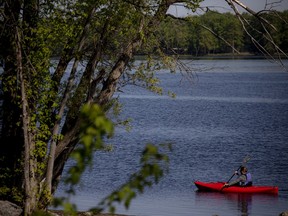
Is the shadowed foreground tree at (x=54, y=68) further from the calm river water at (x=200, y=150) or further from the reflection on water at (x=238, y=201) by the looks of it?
the reflection on water at (x=238, y=201)

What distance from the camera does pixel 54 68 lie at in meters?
15.1

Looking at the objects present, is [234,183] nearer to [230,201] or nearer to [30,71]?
[230,201]

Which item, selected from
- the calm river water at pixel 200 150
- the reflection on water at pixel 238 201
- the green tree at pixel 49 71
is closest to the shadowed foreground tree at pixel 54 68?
the green tree at pixel 49 71

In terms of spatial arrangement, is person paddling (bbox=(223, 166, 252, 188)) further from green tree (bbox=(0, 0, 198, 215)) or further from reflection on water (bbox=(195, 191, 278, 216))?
green tree (bbox=(0, 0, 198, 215))

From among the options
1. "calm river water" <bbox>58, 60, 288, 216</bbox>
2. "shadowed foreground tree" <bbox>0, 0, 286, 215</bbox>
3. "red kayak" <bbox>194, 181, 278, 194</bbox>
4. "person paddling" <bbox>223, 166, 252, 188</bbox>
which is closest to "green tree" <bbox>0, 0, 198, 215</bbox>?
"shadowed foreground tree" <bbox>0, 0, 286, 215</bbox>

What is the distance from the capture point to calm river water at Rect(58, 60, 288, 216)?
80.7 feet

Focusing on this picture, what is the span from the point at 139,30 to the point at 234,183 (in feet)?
47.3

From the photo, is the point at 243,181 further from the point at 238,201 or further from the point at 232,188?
the point at 238,201

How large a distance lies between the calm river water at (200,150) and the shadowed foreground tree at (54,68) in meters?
1.55

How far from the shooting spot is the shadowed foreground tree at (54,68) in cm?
1430

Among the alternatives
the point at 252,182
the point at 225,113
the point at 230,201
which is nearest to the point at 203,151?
the point at 252,182

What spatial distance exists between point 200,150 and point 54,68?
22.8 m

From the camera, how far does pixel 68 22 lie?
14.5m

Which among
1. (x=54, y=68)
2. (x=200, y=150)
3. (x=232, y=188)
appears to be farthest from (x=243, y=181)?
(x=54, y=68)
